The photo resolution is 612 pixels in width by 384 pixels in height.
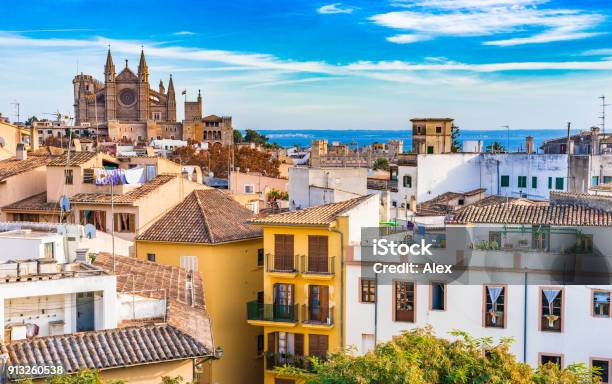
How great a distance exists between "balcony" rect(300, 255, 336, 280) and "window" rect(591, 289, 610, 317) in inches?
269

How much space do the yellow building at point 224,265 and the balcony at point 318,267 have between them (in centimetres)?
392

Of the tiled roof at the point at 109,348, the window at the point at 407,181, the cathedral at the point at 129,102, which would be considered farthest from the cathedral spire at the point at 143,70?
the tiled roof at the point at 109,348

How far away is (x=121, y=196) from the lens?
3023 cm

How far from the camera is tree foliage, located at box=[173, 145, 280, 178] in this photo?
6719 cm

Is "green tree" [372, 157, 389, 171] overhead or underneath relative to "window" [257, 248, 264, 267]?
overhead

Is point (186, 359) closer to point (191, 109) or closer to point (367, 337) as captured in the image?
point (367, 337)

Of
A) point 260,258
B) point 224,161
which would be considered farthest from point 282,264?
point 224,161

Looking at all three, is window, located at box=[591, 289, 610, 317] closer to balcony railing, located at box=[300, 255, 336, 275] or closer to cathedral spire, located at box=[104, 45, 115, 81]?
balcony railing, located at box=[300, 255, 336, 275]

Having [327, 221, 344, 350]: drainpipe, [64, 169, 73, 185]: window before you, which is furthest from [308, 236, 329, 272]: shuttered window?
[64, 169, 73, 185]: window

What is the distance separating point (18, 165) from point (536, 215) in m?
19.5

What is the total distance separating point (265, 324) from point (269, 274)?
4.61ft

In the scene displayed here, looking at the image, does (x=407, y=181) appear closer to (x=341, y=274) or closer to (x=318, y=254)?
(x=318, y=254)

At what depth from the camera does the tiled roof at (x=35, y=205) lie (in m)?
31.0

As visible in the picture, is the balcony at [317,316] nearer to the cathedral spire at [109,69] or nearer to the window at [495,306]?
the window at [495,306]
